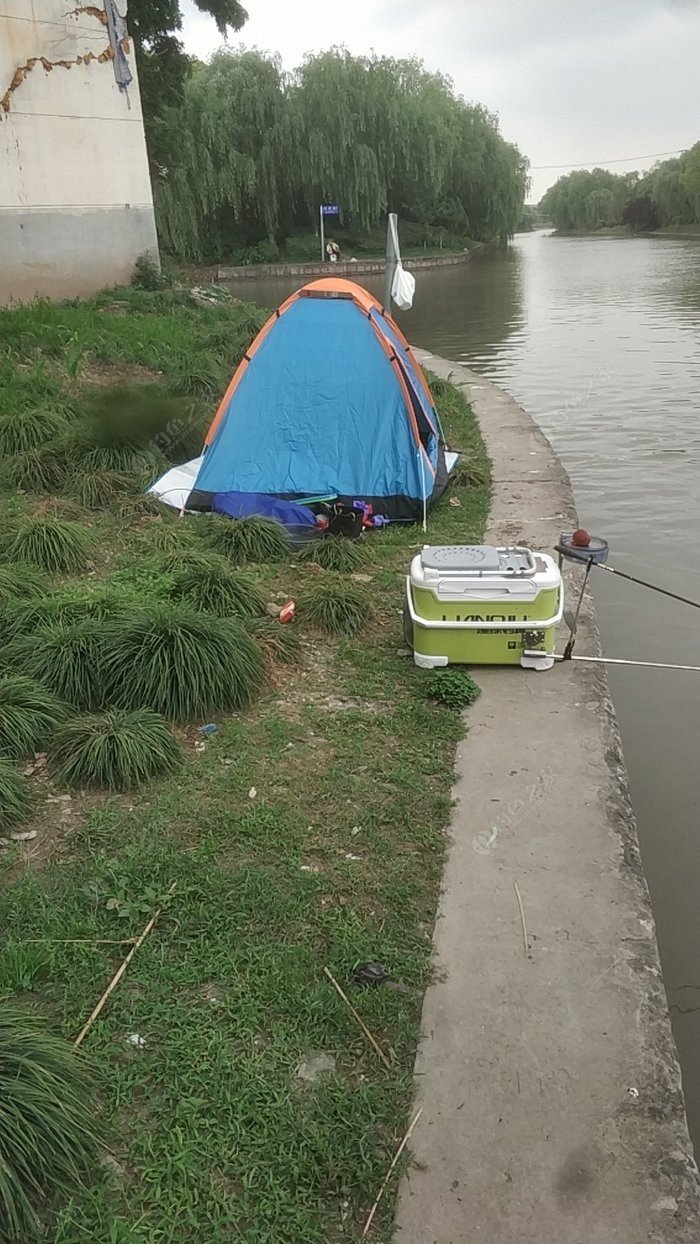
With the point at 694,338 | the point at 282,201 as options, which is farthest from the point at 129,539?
the point at 282,201

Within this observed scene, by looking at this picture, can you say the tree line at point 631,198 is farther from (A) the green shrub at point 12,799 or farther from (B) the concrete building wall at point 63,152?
(A) the green shrub at point 12,799

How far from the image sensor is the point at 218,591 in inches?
180

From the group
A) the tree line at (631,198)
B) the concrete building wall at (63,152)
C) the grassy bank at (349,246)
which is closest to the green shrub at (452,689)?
the concrete building wall at (63,152)

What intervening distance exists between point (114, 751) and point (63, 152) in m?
12.5

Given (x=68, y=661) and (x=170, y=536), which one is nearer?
(x=68, y=661)

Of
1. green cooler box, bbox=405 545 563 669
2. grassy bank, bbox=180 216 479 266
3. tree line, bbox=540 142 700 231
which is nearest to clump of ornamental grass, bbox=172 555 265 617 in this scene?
green cooler box, bbox=405 545 563 669

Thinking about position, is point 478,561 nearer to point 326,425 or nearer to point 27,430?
point 326,425

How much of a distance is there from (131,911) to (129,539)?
3539 mm

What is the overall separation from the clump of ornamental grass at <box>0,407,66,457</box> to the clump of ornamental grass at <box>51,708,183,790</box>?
4134 mm

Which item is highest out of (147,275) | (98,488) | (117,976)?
(147,275)

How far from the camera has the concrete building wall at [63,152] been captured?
12078 mm

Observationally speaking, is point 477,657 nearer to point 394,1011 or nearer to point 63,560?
point 394,1011

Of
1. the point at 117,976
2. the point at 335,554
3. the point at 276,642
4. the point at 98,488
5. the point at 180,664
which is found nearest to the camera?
the point at 117,976

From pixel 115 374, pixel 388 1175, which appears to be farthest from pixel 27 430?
pixel 388 1175
